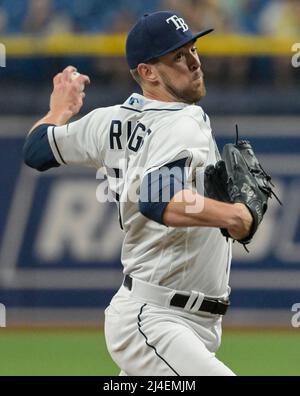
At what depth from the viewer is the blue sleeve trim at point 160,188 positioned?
12.7 feet

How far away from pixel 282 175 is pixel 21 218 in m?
2.68

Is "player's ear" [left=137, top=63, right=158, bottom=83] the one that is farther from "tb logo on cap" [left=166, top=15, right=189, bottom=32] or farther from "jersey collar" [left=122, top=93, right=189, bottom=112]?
"tb logo on cap" [left=166, top=15, right=189, bottom=32]

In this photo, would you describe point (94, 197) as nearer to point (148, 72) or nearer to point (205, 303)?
point (148, 72)

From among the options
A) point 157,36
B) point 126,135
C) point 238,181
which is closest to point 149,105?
point 126,135

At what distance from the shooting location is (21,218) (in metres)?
10.2

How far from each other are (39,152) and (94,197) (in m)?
5.49

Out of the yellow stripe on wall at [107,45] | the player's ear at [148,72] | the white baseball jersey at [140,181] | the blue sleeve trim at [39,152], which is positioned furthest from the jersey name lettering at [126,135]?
the yellow stripe on wall at [107,45]

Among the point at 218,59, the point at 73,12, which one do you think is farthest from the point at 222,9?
the point at 73,12

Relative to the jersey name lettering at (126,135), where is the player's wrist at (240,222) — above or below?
below

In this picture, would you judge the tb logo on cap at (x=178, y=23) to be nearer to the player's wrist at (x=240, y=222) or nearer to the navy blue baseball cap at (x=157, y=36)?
the navy blue baseball cap at (x=157, y=36)

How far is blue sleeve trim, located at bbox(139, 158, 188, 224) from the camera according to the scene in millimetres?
3861

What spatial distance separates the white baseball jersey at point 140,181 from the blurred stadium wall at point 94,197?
5676mm
